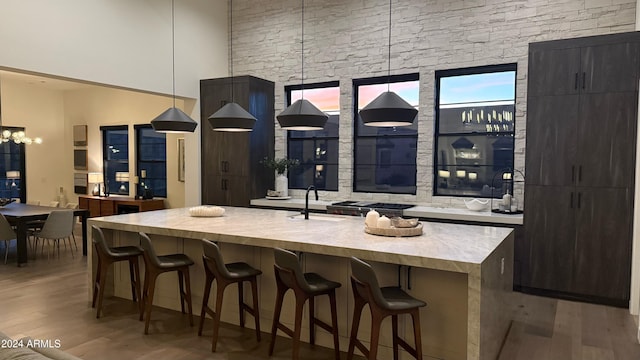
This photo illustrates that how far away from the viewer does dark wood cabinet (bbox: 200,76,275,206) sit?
6.86 m

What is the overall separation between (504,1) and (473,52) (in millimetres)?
703

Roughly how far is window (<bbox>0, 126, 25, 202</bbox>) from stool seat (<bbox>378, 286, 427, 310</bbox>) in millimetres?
9683

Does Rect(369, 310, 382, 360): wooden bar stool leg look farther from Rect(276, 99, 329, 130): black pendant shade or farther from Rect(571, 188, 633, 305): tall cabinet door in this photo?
Rect(571, 188, 633, 305): tall cabinet door

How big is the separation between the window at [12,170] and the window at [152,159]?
9.15 feet

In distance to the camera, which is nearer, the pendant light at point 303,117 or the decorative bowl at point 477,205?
the pendant light at point 303,117

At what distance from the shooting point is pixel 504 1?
5652mm

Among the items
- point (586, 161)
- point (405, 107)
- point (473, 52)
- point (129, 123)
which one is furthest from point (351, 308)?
point (129, 123)

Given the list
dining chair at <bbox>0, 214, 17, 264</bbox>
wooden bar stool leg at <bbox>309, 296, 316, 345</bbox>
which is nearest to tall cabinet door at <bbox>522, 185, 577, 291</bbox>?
wooden bar stool leg at <bbox>309, 296, 316, 345</bbox>

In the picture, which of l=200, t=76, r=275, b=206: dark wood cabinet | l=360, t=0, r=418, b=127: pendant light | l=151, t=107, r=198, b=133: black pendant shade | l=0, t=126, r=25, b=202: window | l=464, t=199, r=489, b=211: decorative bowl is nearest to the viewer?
l=360, t=0, r=418, b=127: pendant light

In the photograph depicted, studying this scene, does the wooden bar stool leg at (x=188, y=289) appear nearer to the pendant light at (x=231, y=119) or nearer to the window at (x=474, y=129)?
the pendant light at (x=231, y=119)

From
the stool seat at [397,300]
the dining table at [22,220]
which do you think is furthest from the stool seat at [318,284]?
the dining table at [22,220]

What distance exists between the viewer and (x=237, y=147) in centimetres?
694

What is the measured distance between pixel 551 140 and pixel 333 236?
2870 mm

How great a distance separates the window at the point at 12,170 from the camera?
9.70 m
